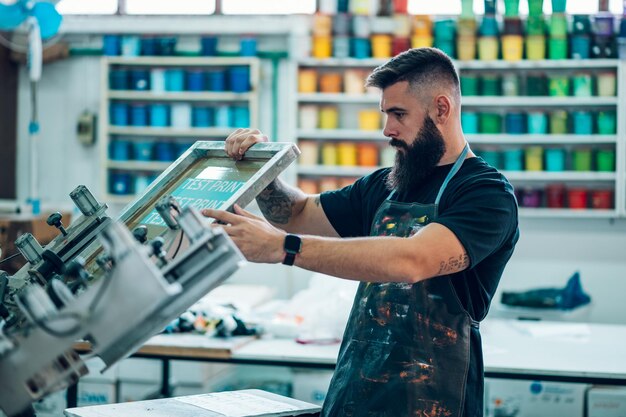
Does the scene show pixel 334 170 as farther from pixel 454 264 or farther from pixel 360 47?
pixel 454 264

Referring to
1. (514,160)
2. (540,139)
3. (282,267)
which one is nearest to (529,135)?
(540,139)

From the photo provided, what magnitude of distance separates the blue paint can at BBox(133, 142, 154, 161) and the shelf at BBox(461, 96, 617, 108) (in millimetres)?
2178

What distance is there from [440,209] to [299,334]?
5.39 feet

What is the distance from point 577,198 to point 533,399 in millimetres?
2063

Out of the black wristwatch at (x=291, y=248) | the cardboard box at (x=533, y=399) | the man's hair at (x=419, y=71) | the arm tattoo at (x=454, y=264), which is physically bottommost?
the cardboard box at (x=533, y=399)

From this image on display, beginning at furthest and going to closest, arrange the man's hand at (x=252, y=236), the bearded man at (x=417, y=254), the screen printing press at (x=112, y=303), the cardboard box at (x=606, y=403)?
the cardboard box at (x=606, y=403), the bearded man at (x=417, y=254), the man's hand at (x=252, y=236), the screen printing press at (x=112, y=303)

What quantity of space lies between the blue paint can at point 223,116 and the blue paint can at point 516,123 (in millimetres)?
1858

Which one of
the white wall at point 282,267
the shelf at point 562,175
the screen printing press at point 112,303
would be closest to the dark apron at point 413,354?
the screen printing press at point 112,303

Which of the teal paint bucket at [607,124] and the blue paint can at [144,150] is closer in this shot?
the teal paint bucket at [607,124]

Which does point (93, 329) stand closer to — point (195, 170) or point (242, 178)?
point (242, 178)

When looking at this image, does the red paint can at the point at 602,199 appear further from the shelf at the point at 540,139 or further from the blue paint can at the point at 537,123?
the blue paint can at the point at 537,123

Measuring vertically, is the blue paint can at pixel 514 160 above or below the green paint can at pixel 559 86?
below

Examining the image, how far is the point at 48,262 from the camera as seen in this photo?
188cm

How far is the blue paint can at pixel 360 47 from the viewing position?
5.51 m
